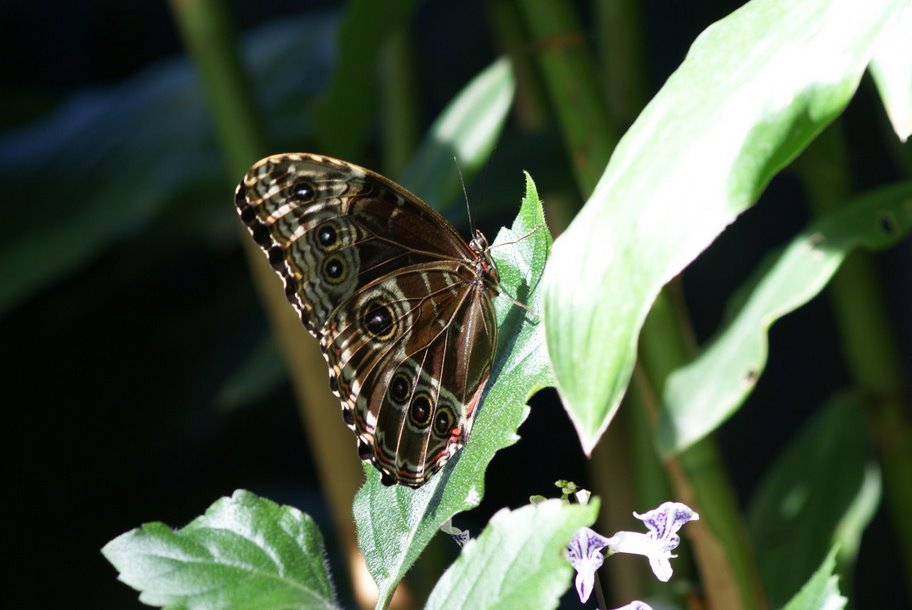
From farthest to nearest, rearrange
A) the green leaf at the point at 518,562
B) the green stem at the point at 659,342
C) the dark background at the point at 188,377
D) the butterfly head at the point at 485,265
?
the dark background at the point at 188,377
the green stem at the point at 659,342
the butterfly head at the point at 485,265
the green leaf at the point at 518,562

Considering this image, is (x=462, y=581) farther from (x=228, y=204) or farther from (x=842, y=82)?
(x=228, y=204)

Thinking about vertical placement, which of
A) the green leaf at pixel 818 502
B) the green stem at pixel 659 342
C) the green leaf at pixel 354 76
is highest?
→ the green leaf at pixel 354 76

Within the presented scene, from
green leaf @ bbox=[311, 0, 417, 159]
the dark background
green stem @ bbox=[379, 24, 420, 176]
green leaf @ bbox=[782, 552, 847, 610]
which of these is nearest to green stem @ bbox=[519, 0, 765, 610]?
green leaf @ bbox=[311, 0, 417, 159]

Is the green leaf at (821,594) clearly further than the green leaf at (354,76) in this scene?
No

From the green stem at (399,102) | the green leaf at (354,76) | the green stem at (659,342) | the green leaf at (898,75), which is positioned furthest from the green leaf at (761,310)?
the green stem at (399,102)

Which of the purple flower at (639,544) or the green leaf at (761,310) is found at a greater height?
the purple flower at (639,544)

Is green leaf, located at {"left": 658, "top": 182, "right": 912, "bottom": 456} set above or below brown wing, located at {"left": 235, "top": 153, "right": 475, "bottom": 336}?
below

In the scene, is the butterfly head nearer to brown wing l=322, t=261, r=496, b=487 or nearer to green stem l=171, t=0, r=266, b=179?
brown wing l=322, t=261, r=496, b=487

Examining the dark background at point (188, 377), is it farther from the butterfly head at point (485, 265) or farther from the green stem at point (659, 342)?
the butterfly head at point (485, 265)
